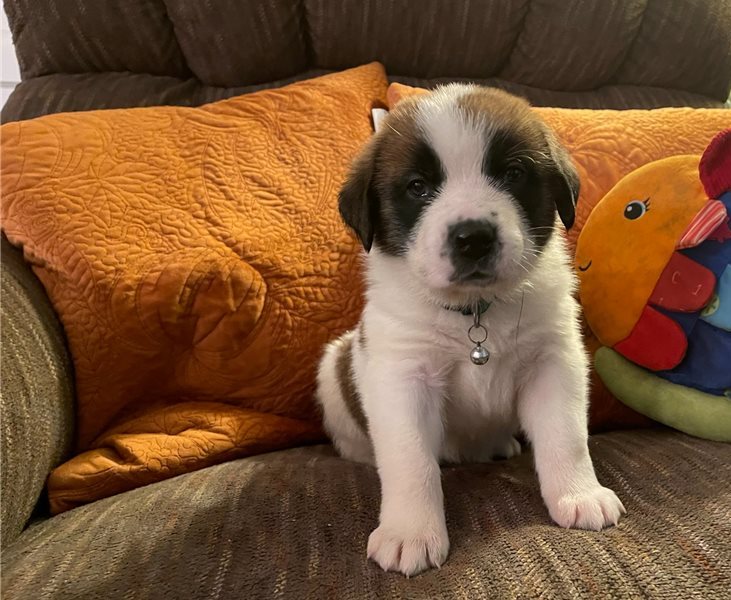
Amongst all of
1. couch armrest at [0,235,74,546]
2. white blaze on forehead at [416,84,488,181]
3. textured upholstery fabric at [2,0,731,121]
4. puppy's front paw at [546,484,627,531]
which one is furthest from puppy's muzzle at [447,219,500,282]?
textured upholstery fabric at [2,0,731,121]

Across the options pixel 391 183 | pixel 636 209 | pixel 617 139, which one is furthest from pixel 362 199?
pixel 617 139

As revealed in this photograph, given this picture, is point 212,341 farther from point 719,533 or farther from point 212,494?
point 719,533

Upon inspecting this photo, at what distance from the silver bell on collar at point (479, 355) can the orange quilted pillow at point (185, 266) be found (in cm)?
60

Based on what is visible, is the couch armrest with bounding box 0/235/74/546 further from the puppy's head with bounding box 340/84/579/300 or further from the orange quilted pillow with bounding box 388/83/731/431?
the orange quilted pillow with bounding box 388/83/731/431

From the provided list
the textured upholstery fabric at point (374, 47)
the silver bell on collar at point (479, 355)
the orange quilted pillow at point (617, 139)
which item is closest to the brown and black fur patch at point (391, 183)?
the silver bell on collar at point (479, 355)

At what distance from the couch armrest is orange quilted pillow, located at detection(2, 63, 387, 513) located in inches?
1.7

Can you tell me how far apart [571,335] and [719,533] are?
1.63 feet

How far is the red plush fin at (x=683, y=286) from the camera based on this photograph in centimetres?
138

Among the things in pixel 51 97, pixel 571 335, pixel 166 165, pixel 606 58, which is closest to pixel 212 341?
pixel 166 165

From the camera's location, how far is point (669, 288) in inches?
56.2

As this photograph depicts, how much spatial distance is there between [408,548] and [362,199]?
710 millimetres

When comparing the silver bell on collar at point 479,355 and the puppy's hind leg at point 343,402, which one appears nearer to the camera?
the silver bell on collar at point 479,355

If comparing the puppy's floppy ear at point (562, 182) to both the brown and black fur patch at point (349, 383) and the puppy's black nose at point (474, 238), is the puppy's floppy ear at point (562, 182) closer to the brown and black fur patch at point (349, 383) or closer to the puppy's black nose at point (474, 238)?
the puppy's black nose at point (474, 238)

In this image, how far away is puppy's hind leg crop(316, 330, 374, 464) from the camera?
5.30ft
